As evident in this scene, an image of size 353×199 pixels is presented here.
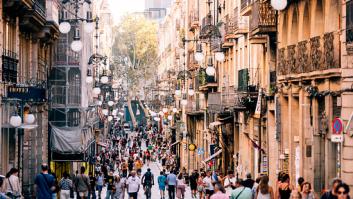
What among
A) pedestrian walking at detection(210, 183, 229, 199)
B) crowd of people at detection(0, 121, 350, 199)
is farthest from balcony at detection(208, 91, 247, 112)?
pedestrian walking at detection(210, 183, 229, 199)

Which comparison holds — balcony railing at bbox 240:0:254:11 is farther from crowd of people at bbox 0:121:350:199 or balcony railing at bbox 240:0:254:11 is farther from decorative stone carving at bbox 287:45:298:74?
crowd of people at bbox 0:121:350:199

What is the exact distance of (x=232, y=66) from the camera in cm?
4953

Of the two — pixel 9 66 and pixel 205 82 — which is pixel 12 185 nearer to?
pixel 9 66

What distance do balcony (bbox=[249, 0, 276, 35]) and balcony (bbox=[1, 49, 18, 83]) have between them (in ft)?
26.5

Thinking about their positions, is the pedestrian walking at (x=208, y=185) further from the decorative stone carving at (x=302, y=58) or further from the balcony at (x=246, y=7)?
the decorative stone carving at (x=302, y=58)

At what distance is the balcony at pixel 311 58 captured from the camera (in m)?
26.6

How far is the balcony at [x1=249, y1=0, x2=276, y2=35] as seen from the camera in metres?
35.7

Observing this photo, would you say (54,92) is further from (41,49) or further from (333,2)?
(333,2)

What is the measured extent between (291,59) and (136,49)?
103 meters

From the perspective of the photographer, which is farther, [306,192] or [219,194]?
[306,192]

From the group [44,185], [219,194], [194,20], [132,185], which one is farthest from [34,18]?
[194,20]

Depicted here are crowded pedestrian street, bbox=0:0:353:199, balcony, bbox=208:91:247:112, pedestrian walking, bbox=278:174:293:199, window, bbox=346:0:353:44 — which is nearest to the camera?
window, bbox=346:0:353:44

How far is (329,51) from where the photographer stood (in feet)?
88.5

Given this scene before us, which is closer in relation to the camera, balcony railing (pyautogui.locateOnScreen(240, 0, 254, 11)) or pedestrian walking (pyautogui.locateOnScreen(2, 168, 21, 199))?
pedestrian walking (pyautogui.locateOnScreen(2, 168, 21, 199))
